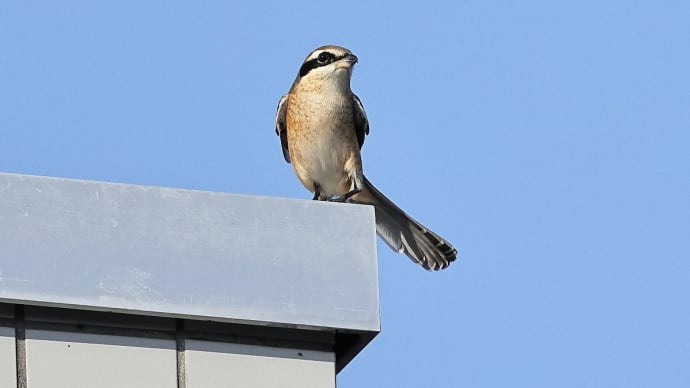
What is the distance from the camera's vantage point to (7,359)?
212 inches

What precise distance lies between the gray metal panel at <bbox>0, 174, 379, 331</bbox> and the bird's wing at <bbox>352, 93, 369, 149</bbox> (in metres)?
4.72

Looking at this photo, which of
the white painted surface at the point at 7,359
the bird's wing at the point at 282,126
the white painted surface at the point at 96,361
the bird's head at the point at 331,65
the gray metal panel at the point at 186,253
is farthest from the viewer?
the bird's wing at the point at 282,126

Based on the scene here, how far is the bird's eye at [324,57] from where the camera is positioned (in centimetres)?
1073

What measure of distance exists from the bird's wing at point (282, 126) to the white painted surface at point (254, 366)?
17.0 feet

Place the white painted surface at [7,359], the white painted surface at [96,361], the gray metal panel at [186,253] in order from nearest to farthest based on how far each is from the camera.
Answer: the white painted surface at [7,359] < the white painted surface at [96,361] < the gray metal panel at [186,253]

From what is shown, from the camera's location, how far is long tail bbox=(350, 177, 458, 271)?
10.6 m

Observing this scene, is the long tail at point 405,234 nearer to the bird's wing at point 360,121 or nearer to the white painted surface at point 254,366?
the bird's wing at point 360,121

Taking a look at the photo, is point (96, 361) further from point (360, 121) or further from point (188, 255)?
point (360, 121)

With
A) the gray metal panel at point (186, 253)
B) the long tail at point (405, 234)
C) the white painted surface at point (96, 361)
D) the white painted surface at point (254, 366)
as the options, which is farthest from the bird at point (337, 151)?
the white painted surface at point (96, 361)

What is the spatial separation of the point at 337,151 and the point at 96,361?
517cm

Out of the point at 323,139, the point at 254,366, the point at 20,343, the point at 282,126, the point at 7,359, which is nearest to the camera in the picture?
the point at 7,359

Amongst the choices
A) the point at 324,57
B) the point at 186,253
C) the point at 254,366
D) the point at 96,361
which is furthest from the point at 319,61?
the point at 96,361

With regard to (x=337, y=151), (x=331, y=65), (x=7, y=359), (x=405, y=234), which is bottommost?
(x=7, y=359)

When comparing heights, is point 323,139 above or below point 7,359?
above
